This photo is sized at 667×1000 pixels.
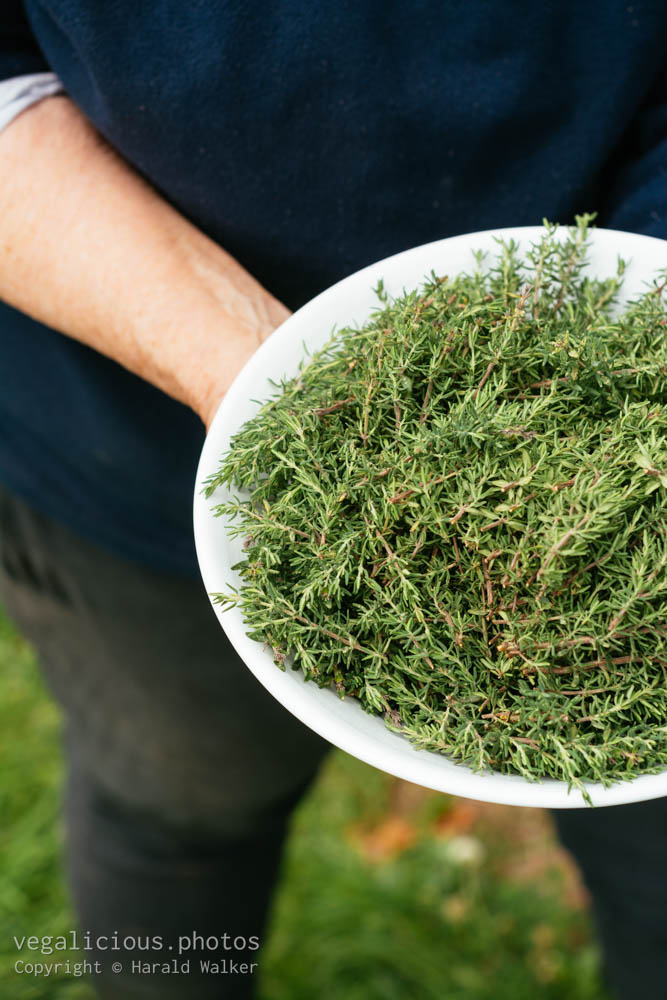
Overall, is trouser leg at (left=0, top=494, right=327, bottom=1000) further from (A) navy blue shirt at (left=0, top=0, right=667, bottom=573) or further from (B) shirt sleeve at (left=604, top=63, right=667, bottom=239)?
(B) shirt sleeve at (left=604, top=63, right=667, bottom=239)

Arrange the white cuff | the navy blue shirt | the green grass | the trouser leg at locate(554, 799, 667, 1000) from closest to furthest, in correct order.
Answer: the navy blue shirt
the white cuff
the trouser leg at locate(554, 799, 667, 1000)
the green grass

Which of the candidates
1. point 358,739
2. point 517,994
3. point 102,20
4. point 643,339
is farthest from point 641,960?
point 102,20

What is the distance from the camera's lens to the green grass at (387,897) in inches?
136

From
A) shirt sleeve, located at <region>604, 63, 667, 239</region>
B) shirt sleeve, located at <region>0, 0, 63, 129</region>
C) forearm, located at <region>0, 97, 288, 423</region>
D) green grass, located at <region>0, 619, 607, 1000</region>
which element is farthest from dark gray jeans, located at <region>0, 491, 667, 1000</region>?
shirt sleeve, located at <region>604, 63, 667, 239</region>

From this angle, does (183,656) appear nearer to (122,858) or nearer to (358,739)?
(122,858)

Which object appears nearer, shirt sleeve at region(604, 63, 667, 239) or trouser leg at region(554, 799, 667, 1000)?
shirt sleeve at region(604, 63, 667, 239)

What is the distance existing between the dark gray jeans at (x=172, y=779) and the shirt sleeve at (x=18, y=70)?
118 centimetres

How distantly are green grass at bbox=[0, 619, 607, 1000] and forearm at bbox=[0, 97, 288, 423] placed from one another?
2.59m

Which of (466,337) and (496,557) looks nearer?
(496,557)

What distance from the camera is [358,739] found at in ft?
4.31

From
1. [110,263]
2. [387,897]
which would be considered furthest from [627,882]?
[110,263]

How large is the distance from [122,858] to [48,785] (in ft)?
4.53

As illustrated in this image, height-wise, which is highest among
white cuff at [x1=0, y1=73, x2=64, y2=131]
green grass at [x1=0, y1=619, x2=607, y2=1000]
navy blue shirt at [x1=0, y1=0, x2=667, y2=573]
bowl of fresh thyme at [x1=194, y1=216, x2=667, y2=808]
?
white cuff at [x1=0, y1=73, x2=64, y2=131]

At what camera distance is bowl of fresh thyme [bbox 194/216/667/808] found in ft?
4.20
